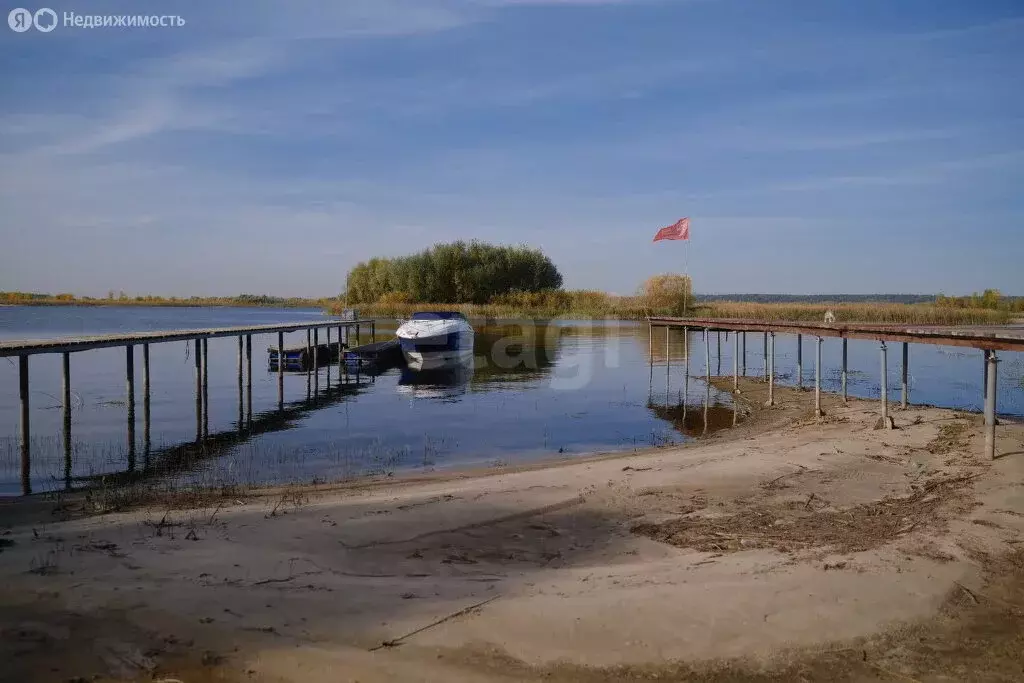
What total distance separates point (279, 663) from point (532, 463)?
937 cm

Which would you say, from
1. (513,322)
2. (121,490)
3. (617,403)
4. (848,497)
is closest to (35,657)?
(121,490)

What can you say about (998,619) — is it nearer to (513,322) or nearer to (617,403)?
(617,403)

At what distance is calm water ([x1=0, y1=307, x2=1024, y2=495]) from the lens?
1402 centimetres

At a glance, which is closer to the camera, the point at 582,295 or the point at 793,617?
the point at 793,617

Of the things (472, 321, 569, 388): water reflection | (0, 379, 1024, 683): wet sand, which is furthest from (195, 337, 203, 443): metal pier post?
(472, 321, 569, 388): water reflection

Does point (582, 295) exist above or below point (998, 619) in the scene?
above

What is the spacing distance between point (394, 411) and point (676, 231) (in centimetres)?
1599

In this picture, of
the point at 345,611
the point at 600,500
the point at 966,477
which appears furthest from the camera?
the point at 966,477

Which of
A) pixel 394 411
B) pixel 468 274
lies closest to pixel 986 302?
pixel 468 274

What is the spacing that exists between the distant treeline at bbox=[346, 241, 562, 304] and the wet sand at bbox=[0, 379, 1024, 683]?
66.1 metres

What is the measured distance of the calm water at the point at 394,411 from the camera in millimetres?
14016

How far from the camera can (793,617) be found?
5500mm

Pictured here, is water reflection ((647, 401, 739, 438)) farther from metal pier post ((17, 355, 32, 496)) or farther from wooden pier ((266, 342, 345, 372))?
wooden pier ((266, 342, 345, 372))

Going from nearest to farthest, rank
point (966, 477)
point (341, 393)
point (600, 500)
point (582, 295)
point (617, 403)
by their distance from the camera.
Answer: point (600, 500), point (966, 477), point (617, 403), point (341, 393), point (582, 295)
